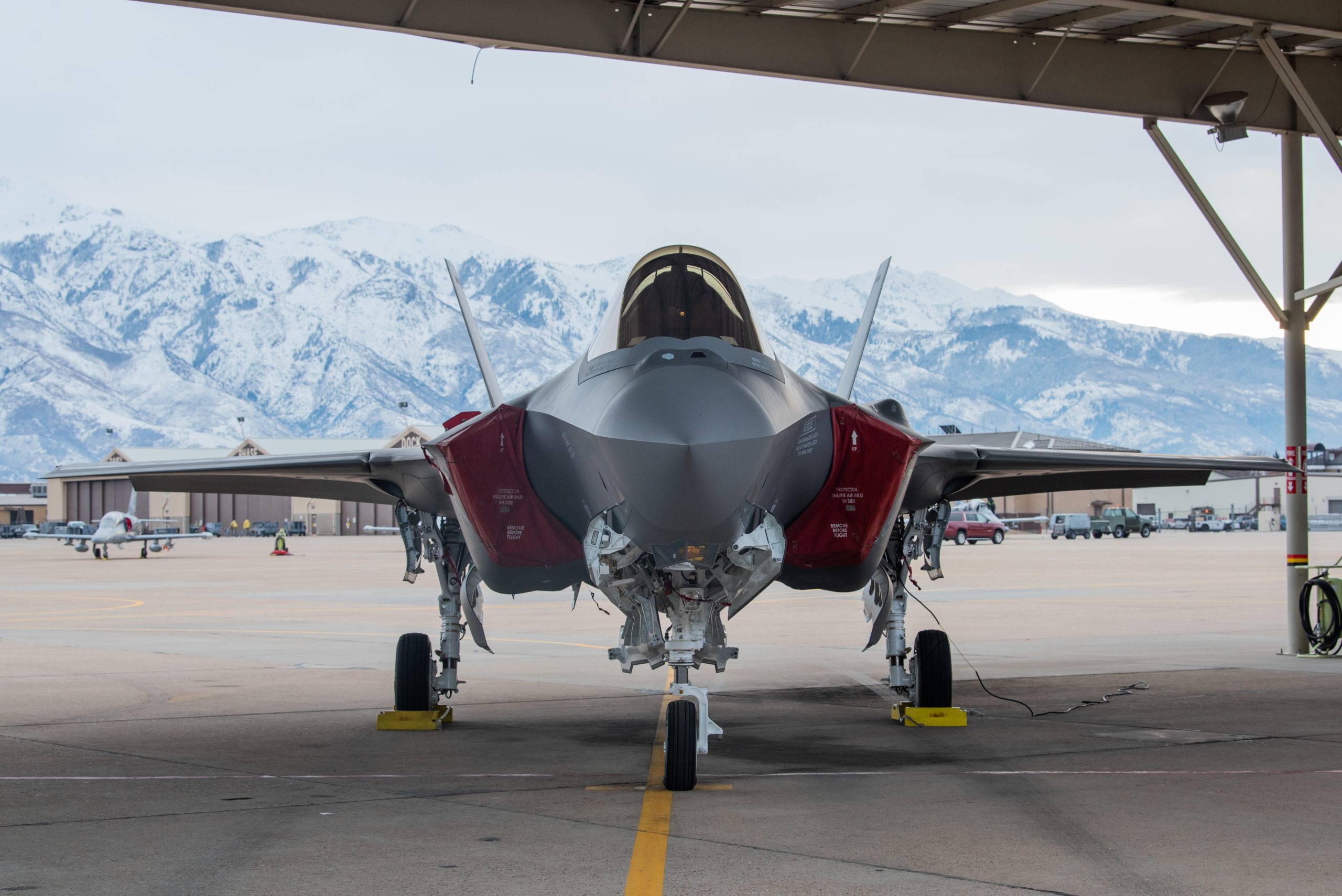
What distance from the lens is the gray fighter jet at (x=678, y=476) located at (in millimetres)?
5727

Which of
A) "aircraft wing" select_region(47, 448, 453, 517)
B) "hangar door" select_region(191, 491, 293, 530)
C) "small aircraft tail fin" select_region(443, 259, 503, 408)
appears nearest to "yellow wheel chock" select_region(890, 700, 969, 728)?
"aircraft wing" select_region(47, 448, 453, 517)

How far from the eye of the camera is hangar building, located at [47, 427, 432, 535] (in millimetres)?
101062

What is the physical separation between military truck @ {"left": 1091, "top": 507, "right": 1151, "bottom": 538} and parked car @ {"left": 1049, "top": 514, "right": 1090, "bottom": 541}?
0.66m

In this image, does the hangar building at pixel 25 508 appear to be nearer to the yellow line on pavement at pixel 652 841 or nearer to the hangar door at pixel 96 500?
the hangar door at pixel 96 500

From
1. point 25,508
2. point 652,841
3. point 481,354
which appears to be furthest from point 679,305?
point 25,508

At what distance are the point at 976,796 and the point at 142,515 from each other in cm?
10462

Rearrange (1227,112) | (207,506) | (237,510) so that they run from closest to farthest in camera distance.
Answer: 1. (1227,112)
2. (207,506)
3. (237,510)

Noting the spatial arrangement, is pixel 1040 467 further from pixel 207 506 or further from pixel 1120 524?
pixel 207 506

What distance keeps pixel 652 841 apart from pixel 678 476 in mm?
1633

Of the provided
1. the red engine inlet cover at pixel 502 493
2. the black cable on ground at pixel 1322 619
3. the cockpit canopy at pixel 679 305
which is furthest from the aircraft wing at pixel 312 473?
the black cable on ground at pixel 1322 619

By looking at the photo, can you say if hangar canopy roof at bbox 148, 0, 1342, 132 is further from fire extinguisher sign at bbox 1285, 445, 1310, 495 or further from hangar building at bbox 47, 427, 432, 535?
hangar building at bbox 47, 427, 432, 535

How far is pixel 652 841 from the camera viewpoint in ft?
18.5

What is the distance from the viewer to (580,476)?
6.59m

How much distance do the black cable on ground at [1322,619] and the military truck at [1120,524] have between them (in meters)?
56.6
